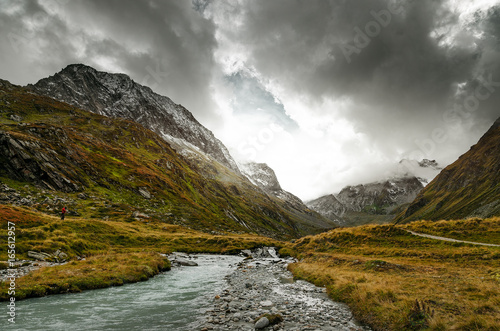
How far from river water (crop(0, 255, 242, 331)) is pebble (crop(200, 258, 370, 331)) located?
1435mm

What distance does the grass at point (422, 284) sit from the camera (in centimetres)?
1029

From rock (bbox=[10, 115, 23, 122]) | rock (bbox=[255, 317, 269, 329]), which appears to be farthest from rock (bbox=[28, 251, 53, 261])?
rock (bbox=[10, 115, 23, 122])

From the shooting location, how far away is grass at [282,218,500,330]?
33.8 feet

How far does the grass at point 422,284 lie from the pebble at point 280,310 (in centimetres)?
120

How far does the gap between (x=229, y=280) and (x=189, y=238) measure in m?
42.3

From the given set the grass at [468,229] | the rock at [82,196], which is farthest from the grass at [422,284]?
the rock at [82,196]

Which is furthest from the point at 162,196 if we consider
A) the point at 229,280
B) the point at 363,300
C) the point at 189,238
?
the point at 363,300

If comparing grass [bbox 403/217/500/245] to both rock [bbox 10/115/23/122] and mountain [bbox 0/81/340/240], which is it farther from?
rock [bbox 10/115/23/122]

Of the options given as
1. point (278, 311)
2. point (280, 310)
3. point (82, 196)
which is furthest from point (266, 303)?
point (82, 196)

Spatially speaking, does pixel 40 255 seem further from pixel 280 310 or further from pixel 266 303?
pixel 280 310

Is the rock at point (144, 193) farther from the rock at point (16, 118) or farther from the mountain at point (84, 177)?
the rock at point (16, 118)

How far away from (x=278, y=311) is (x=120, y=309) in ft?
36.2

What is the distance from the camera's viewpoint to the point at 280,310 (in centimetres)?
1525

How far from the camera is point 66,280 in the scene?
2086cm
